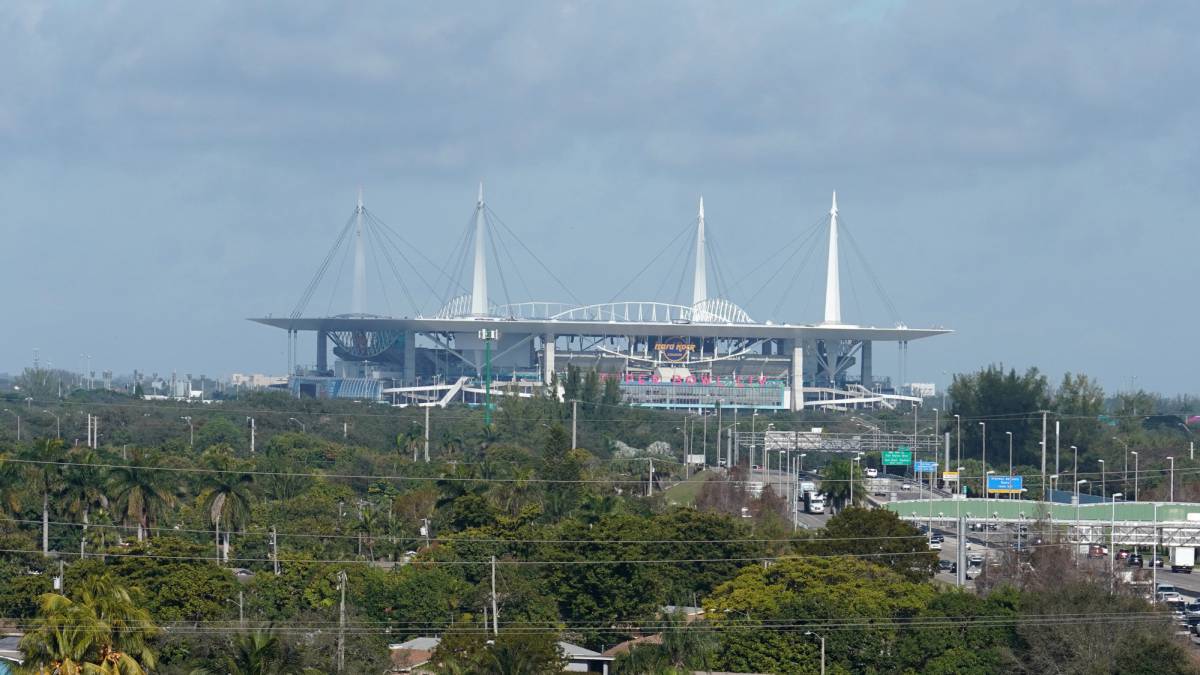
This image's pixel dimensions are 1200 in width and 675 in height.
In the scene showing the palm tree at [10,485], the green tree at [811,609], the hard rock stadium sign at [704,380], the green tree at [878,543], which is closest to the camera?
the green tree at [811,609]

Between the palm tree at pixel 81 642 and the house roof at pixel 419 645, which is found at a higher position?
the palm tree at pixel 81 642

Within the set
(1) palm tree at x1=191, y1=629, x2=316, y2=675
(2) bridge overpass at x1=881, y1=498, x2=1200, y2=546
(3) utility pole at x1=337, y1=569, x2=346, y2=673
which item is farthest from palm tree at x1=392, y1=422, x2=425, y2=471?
(1) palm tree at x1=191, y1=629, x2=316, y2=675

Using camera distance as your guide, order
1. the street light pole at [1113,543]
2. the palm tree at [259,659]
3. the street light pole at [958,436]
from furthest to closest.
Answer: the street light pole at [958,436], the street light pole at [1113,543], the palm tree at [259,659]

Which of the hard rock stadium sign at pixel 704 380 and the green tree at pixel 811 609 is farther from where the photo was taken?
the hard rock stadium sign at pixel 704 380

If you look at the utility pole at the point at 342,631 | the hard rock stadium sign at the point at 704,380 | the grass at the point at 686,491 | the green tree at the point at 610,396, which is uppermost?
the hard rock stadium sign at the point at 704,380

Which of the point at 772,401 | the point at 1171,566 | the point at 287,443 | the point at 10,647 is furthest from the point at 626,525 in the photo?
the point at 772,401

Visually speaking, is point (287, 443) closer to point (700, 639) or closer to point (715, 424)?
point (715, 424)

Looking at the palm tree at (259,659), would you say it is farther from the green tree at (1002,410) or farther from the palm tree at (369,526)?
the green tree at (1002,410)

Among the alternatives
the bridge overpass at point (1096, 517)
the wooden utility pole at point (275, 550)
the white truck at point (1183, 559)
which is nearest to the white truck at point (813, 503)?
the bridge overpass at point (1096, 517)
